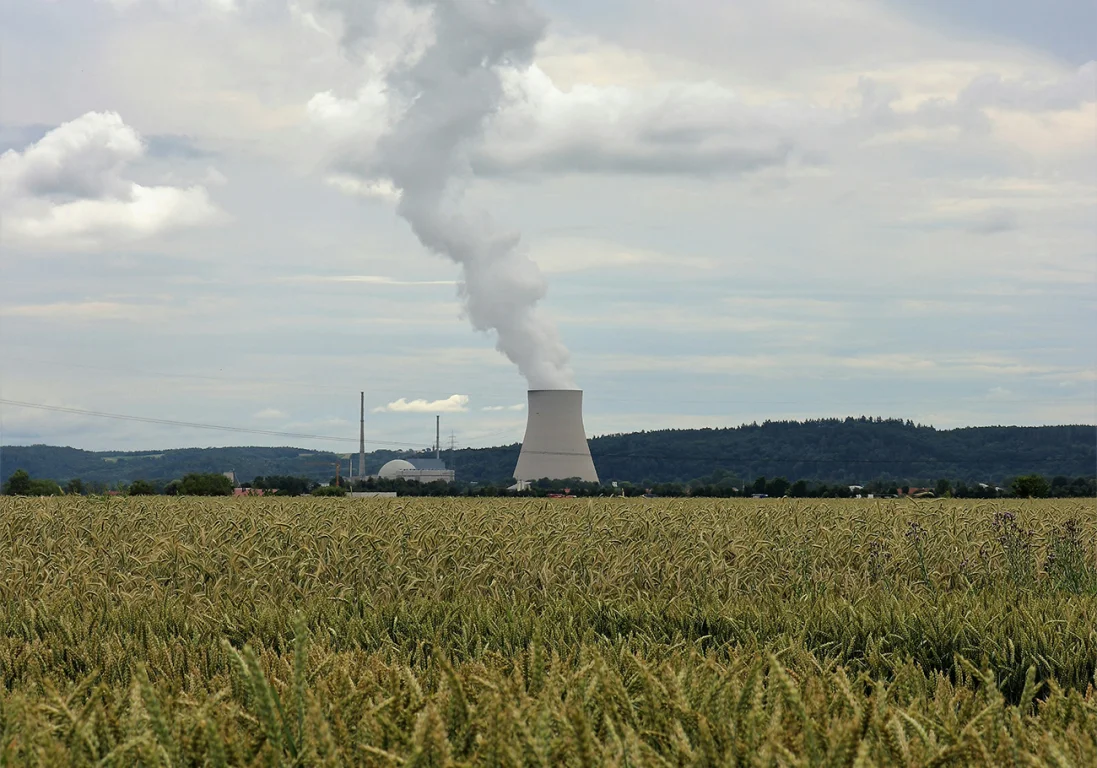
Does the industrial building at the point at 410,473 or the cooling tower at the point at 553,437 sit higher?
the cooling tower at the point at 553,437

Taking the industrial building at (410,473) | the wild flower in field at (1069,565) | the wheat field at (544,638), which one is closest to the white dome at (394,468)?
the industrial building at (410,473)

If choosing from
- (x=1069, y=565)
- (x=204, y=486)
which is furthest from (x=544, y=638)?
(x=204, y=486)

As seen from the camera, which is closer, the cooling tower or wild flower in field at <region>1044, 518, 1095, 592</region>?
wild flower in field at <region>1044, 518, 1095, 592</region>

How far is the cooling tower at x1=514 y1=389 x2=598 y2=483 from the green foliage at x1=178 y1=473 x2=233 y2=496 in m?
13.2

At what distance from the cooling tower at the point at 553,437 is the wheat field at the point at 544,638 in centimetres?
3161

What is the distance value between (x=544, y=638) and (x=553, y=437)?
131 ft

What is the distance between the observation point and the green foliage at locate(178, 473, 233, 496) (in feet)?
119

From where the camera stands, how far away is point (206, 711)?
278cm

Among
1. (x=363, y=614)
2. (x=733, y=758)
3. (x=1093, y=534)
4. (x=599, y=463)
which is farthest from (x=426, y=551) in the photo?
(x=599, y=463)

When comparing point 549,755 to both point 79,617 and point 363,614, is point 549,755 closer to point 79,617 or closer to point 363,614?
point 363,614

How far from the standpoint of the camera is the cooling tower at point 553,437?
149 ft

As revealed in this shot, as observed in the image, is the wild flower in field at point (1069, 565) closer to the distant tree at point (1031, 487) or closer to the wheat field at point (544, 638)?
the wheat field at point (544, 638)

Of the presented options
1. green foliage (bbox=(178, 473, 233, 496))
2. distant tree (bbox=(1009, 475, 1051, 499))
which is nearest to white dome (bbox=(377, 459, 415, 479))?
green foliage (bbox=(178, 473, 233, 496))

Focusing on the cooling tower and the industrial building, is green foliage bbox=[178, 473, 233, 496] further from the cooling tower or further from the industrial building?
the industrial building
